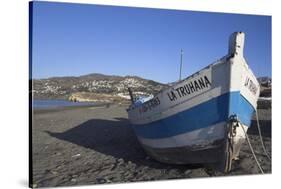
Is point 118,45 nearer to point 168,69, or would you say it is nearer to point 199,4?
point 168,69

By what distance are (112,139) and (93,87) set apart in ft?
3.18

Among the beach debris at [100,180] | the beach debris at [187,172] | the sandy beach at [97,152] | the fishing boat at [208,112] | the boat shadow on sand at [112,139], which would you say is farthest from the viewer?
the beach debris at [187,172]

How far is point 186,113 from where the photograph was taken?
5.12 metres

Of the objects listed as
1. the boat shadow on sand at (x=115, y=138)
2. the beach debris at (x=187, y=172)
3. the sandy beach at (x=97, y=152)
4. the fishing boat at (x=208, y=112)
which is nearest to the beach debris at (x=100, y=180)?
the sandy beach at (x=97, y=152)

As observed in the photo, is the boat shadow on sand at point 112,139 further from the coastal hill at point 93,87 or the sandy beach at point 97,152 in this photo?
the coastal hill at point 93,87

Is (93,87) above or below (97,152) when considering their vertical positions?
above

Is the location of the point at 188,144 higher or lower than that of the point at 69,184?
higher

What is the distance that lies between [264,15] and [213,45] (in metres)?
0.93

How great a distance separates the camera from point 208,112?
16.5 ft

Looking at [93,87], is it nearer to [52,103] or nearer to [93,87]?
[93,87]

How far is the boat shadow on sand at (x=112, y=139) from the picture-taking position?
5.51 m

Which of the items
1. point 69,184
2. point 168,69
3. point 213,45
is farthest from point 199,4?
point 69,184

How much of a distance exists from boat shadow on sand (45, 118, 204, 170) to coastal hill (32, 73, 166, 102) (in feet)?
1.03

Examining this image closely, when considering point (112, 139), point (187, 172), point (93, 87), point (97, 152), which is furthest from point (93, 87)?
point (187, 172)
